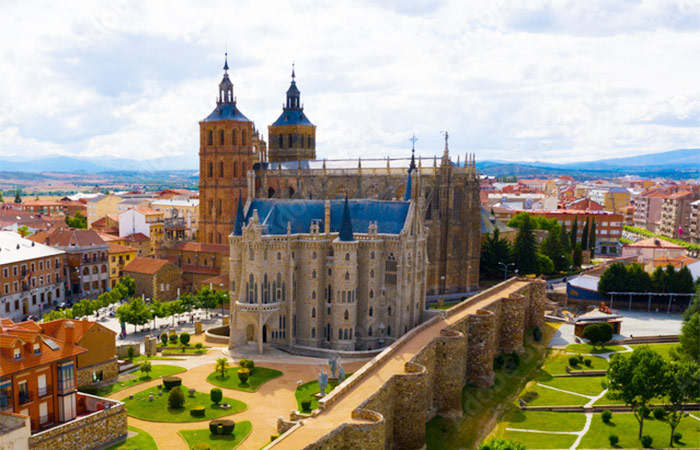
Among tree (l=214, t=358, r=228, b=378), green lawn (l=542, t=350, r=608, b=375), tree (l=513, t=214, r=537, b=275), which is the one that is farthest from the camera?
tree (l=513, t=214, r=537, b=275)

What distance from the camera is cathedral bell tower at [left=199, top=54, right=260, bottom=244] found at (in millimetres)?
102000

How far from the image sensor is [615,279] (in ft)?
290

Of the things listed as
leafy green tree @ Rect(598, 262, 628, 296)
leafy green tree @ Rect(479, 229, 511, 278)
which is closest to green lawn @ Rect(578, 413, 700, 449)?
leafy green tree @ Rect(598, 262, 628, 296)

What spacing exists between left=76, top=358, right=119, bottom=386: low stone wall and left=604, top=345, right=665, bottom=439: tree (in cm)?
4129

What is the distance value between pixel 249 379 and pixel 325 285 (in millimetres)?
14502

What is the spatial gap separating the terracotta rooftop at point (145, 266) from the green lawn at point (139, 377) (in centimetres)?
3429

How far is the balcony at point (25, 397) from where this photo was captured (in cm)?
3881

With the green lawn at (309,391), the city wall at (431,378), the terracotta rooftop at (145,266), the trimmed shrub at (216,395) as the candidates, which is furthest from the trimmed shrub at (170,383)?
the terracotta rooftop at (145,266)

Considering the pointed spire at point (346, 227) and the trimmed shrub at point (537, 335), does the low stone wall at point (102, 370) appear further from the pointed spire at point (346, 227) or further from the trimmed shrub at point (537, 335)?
the trimmed shrub at point (537, 335)

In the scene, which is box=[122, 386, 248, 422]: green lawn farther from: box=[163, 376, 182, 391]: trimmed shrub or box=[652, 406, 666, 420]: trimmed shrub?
box=[652, 406, 666, 420]: trimmed shrub

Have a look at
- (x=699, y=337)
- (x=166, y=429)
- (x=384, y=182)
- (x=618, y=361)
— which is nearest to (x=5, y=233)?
(x=384, y=182)

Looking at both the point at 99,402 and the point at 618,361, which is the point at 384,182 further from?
the point at 99,402

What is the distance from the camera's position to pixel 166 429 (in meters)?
43.9

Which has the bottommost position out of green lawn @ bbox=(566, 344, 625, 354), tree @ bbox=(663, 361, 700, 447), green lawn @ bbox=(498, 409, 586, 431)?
green lawn @ bbox=(498, 409, 586, 431)
